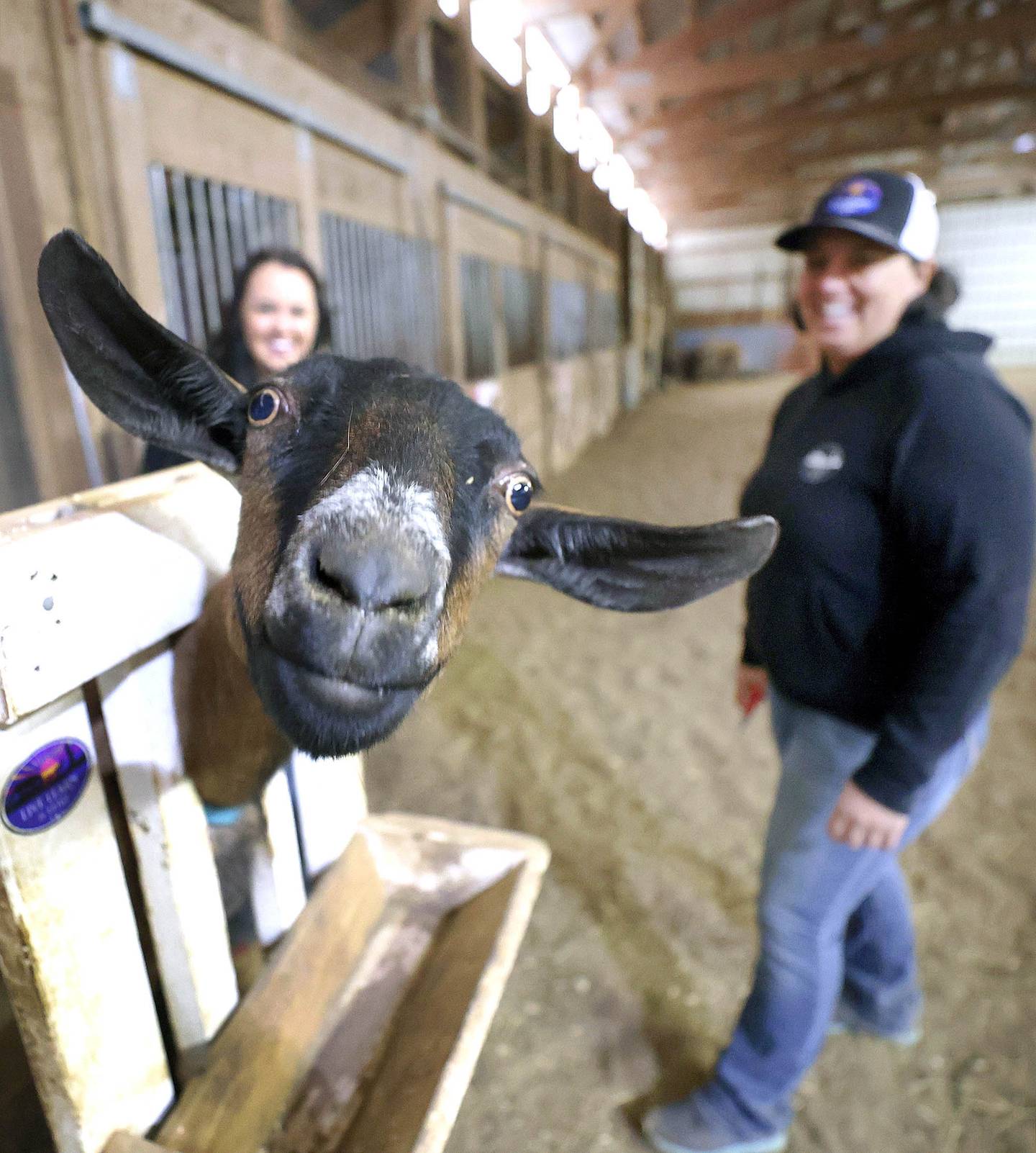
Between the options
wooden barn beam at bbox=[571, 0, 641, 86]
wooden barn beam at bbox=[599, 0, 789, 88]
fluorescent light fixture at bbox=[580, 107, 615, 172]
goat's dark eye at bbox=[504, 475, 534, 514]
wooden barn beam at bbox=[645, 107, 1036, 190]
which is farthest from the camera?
wooden barn beam at bbox=[645, 107, 1036, 190]

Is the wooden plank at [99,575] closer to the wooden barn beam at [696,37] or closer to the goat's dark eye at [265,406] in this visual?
the goat's dark eye at [265,406]

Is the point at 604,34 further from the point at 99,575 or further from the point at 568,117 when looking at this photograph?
the point at 99,575

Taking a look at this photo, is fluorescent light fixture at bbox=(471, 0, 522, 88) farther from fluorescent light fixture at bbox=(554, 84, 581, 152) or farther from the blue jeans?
the blue jeans

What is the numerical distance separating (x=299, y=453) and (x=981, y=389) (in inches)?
51.7

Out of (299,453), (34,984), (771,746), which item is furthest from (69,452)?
(771,746)

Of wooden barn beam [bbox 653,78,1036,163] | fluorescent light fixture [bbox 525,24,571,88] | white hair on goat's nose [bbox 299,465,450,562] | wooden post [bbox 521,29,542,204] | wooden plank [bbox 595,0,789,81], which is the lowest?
white hair on goat's nose [bbox 299,465,450,562]

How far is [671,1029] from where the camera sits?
2.32m

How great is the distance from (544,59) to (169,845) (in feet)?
33.8

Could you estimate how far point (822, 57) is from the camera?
32.1 ft

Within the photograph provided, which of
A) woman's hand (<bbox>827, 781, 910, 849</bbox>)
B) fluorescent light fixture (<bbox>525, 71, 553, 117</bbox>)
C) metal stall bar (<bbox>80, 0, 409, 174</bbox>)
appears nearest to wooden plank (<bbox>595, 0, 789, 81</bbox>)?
fluorescent light fixture (<bbox>525, 71, 553, 117</bbox>)

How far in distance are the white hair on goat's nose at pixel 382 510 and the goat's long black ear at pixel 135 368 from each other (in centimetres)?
34

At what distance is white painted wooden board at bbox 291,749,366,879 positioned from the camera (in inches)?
54.4

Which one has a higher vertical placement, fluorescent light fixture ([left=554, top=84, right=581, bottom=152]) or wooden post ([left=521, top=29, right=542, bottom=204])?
fluorescent light fixture ([left=554, top=84, right=581, bottom=152])

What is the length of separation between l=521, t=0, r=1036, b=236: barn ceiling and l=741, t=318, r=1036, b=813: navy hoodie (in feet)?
26.0
